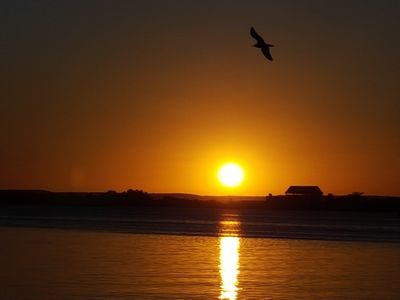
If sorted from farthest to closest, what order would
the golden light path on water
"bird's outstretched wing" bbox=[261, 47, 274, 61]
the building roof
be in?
the building roof, "bird's outstretched wing" bbox=[261, 47, 274, 61], the golden light path on water

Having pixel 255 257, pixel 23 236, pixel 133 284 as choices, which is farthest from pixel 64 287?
pixel 23 236

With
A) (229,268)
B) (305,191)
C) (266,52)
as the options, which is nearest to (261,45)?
(266,52)

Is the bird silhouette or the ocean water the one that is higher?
the bird silhouette

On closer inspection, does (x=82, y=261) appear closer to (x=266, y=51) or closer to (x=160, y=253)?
(x=160, y=253)

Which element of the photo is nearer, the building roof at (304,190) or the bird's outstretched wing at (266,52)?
the bird's outstretched wing at (266,52)

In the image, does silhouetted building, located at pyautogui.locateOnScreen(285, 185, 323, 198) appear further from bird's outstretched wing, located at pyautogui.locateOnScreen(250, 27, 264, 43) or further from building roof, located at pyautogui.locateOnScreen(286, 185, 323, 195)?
bird's outstretched wing, located at pyautogui.locateOnScreen(250, 27, 264, 43)

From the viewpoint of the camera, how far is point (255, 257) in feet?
117

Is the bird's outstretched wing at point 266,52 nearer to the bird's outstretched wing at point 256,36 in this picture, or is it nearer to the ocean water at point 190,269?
the bird's outstretched wing at point 256,36

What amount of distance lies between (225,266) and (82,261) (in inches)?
206

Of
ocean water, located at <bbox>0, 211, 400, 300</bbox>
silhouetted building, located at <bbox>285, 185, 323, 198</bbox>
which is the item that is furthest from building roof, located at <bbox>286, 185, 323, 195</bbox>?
ocean water, located at <bbox>0, 211, 400, 300</bbox>

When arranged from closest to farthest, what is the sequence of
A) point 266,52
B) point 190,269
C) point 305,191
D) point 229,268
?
point 266,52 < point 190,269 < point 229,268 < point 305,191

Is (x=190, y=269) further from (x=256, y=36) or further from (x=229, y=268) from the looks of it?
(x=256, y=36)

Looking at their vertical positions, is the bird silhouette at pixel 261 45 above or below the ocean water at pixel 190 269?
above

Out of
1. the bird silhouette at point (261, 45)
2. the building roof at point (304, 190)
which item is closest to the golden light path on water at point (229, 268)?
the bird silhouette at point (261, 45)
